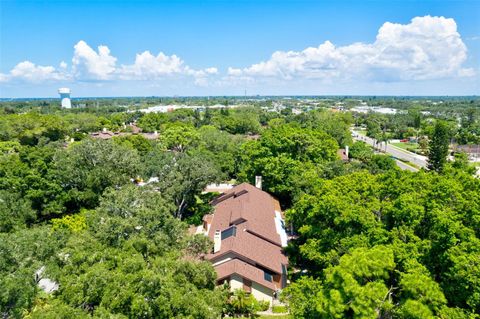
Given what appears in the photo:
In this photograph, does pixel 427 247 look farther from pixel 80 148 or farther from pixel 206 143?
pixel 206 143

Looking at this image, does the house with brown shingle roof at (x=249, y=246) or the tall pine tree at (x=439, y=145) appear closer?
the house with brown shingle roof at (x=249, y=246)

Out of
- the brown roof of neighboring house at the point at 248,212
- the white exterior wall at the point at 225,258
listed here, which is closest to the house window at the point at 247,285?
the white exterior wall at the point at 225,258

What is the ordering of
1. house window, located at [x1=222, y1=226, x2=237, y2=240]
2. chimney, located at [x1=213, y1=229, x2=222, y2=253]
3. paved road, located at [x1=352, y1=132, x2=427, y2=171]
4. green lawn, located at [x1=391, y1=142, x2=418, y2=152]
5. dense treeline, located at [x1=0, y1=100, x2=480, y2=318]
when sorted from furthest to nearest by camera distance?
green lawn, located at [x1=391, y1=142, x2=418, y2=152] < paved road, located at [x1=352, y1=132, x2=427, y2=171] < house window, located at [x1=222, y1=226, x2=237, y2=240] < chimney, located at [x1=213, y1=229, x2=222, y2=253] < dense treeline, located at [x1=0, y1=100, x2=480, y2=318]

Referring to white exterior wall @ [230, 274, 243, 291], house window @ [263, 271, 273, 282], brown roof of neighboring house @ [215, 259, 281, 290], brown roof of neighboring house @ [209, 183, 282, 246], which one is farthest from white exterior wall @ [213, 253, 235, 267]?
brown roof of neighboring house @ [209, 183, 282, 246]

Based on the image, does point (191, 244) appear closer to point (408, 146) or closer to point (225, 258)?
point (225, 258)

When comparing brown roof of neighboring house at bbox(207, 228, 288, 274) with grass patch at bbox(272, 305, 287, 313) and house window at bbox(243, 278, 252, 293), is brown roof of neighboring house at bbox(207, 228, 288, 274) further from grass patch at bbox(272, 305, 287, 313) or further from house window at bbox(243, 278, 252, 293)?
grass patch at bbox(272, 305, 287, 313)

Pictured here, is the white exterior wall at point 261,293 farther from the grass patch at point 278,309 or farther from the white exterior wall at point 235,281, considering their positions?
→ the white exterior wall at point 235,281

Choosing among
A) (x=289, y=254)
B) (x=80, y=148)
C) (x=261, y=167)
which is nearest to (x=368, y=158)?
(x=261, y=167)
